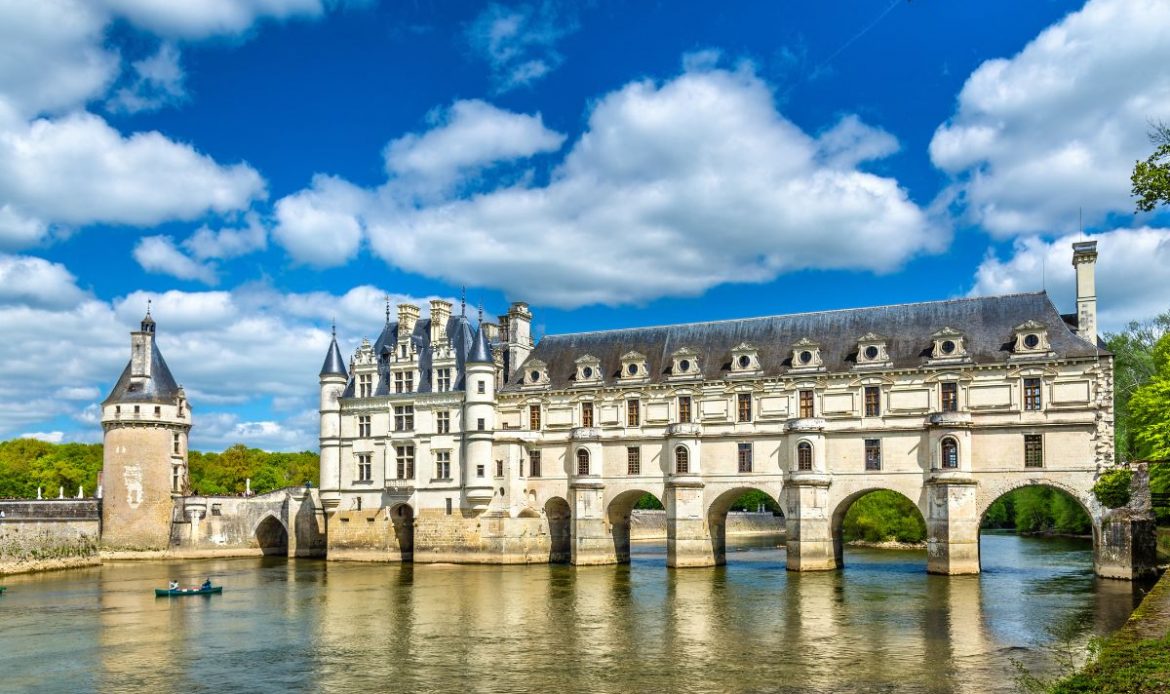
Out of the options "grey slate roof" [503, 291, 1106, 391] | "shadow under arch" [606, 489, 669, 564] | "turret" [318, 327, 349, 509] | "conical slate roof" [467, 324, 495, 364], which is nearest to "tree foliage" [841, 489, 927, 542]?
"shadow under arch" [606, 489, 669, 564]

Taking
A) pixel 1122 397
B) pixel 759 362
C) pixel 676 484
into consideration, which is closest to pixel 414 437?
pixel 676 484

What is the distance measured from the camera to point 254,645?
28.4 meters

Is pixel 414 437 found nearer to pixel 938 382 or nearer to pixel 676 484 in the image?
pixel 676 484

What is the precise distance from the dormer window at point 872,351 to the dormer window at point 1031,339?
5.67m

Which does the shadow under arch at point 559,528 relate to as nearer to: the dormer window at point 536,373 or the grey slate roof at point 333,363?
the dormer window at point 536,373

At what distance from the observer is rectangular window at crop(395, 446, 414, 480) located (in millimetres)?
55844

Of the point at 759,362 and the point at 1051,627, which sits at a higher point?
the point at 759,362

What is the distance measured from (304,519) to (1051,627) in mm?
45334

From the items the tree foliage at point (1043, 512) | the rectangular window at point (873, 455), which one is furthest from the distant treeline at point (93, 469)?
the tree foliage at point (1043, 512)

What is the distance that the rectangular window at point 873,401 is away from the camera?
151 feet

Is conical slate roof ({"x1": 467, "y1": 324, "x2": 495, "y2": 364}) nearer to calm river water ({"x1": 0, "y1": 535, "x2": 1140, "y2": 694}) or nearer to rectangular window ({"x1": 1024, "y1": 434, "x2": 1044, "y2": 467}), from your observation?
calm river water ({"x1": 0, "y1": 535, "x2": 1140, "y2": 694})

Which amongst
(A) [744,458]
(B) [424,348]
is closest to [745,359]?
(A) [744,458]

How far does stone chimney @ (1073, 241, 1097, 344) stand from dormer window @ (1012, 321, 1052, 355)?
Answer: 1.95m

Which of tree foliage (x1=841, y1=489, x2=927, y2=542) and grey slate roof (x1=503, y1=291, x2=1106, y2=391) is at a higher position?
grey slate roof (x1=503, y1=291, x2=1106, y2=391)
